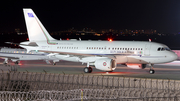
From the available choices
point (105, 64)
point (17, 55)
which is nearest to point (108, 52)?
point (105, 64)

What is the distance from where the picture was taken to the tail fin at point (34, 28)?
121ft

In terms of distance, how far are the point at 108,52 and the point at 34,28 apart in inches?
435

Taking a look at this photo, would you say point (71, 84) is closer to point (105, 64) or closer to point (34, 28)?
point (105, 64)

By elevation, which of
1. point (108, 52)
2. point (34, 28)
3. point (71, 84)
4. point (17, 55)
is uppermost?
point (34, 28)

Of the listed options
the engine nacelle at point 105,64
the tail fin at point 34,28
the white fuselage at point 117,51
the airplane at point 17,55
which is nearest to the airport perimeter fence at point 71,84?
the engine nacelle at point 105,64

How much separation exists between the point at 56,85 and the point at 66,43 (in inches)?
496

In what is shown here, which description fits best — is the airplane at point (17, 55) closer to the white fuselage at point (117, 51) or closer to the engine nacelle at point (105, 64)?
the white fuselage at point (117, 51)

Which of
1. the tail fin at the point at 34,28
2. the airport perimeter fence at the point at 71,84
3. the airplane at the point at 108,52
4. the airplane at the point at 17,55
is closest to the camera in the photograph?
the airport perimeter fence at the point at 71,84

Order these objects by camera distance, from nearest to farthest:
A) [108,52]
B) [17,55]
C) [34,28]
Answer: [108,52] → [34,28] → [17,55]

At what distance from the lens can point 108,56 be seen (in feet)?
105

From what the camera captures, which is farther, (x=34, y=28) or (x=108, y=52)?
(x=34, y=28)

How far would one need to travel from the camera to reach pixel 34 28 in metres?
37.2

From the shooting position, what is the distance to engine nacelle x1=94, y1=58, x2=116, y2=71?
97.2ft

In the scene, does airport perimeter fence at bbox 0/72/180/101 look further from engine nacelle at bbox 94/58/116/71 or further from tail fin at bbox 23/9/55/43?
tail fin at bbox 23/9/55/43
